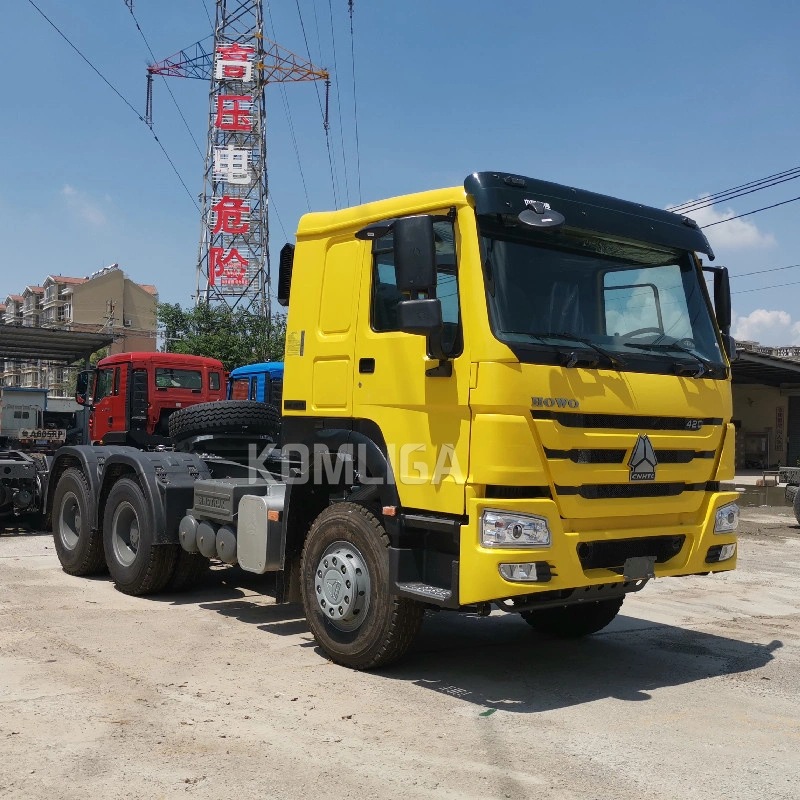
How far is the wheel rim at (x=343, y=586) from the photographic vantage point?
233 inches

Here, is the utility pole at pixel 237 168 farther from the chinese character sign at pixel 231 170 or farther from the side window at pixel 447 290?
the side window at pixel 447 290

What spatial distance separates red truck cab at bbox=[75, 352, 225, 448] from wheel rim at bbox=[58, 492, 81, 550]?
515 centimetres

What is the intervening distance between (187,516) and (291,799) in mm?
4266

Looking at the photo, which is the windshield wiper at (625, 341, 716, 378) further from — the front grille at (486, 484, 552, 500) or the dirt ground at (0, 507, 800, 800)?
the dirt ground at (0, 507, 800, 800)

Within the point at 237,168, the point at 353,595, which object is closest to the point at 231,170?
the point at 237,168

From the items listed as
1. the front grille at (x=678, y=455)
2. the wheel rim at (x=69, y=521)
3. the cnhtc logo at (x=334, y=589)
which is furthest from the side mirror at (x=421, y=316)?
the wheel rim at (x=69, y=521)

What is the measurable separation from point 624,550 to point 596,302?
160 centimetres

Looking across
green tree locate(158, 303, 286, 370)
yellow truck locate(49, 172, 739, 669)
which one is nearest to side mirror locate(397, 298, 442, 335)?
yellow truck locate(49, 172, 739, 669)

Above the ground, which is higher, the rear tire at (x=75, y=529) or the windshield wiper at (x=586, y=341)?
the windshield wiper at (x=586, y=341)

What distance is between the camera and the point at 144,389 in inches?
596

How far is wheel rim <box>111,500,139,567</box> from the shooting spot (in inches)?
333

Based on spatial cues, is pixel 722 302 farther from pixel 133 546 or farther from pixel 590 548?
pixel 133 546

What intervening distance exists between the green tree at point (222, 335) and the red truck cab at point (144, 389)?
1831cm

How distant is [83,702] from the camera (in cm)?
519
